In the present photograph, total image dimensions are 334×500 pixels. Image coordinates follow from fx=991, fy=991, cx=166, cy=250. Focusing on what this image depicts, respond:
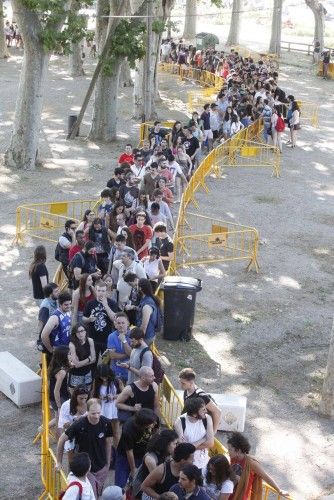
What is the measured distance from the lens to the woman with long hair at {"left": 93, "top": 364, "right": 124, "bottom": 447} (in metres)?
10.5

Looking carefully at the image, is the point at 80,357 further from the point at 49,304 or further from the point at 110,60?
the point at 110,60

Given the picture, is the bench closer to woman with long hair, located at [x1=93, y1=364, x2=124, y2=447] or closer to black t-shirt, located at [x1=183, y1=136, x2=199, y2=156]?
woman with long hair, located at [x1=93, y1=364, x2=124, y2=447]

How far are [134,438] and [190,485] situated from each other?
1.53 metres

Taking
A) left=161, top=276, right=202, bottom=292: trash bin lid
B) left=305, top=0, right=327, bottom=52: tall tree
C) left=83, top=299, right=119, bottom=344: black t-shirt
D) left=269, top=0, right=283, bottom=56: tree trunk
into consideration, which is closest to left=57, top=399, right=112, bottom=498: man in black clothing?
left=83, top=299, right=119, bottom=344: black t-shirt

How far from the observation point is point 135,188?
59.7 feet

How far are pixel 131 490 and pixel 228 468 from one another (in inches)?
41.9

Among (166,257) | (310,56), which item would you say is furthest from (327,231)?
(310,56)

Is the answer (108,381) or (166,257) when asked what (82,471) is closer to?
(108,381)

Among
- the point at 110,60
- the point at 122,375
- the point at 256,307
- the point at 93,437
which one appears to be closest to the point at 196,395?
the point at 93,437

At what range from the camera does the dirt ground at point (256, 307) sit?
40.7 ft

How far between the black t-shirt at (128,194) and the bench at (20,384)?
5331 mm

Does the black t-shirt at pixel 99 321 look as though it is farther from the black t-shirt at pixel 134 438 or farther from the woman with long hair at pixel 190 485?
the woman with long hair at pixel 190 485

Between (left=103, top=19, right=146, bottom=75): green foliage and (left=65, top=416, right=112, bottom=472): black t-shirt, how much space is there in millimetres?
21478

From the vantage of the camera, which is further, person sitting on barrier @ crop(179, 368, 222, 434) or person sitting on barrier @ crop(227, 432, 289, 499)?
person sitting on barrier @ crop(179, 368, 222, 434)
